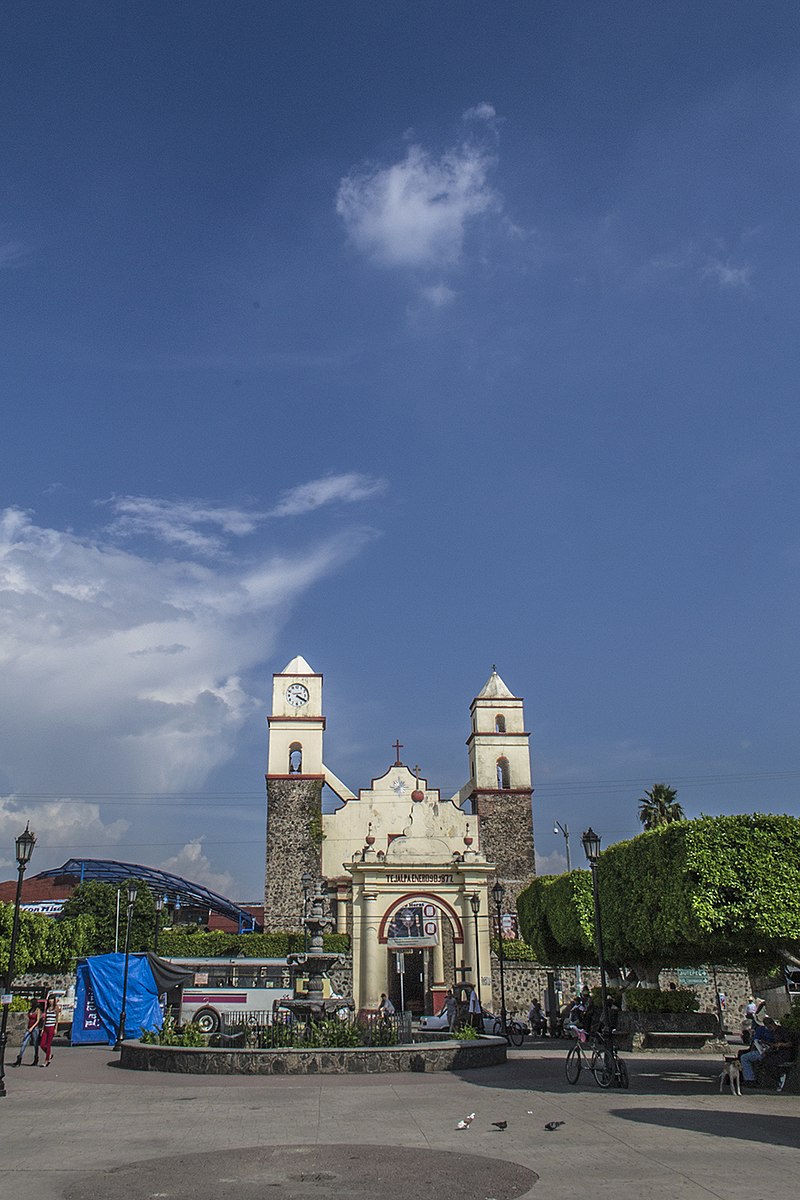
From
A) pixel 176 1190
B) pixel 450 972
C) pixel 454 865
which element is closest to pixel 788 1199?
pixel 176 1190

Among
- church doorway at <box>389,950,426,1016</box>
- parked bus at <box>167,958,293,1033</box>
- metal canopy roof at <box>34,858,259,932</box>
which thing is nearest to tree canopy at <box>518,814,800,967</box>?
parked bus at <box>167,958,293,1033</box>

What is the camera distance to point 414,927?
4072 centimetres

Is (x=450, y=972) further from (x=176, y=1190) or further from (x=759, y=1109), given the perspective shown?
(x=176, y=1190)

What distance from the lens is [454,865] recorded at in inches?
1588

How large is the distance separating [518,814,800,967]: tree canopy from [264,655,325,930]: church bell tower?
2593 cm

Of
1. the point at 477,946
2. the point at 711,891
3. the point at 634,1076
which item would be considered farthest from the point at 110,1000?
the point at 711,891

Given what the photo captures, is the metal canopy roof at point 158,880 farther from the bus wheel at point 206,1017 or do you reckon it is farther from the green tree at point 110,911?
the bus wheel at point 206,1017

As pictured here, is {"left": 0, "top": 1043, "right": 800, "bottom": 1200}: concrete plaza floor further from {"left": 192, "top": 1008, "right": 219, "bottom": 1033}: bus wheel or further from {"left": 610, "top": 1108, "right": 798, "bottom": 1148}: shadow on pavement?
{"left": 192, "top": 1008, "right": 219, "bottom": 1033}: bus wheel

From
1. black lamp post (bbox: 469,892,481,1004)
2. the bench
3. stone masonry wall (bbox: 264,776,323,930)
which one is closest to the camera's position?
the bench

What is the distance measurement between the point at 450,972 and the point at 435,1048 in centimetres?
2586

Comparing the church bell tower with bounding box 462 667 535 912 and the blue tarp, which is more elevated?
the church bell tower with bounding box 462 667 535 912

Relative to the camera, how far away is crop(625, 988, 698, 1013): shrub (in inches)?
1025

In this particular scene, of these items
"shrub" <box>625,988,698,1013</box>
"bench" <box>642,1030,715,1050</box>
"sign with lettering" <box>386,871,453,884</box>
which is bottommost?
"bench" <box>642,1030,715,1050</box>

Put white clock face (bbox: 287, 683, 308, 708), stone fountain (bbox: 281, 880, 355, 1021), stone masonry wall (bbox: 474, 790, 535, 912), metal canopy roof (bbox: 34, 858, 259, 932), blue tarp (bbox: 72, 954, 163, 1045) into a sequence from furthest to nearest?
metal canopy roof (bbox: 34, 858, 259, 932) → white clock face (bbox: 287, 683, 308, 708) → stone masonry wall (bbox: 474, 790, 535, 912) → blue tarp (bbox: 72, 954, 163, 1045) → stone fountain (bbox: 281, 880, 355, 1021)
